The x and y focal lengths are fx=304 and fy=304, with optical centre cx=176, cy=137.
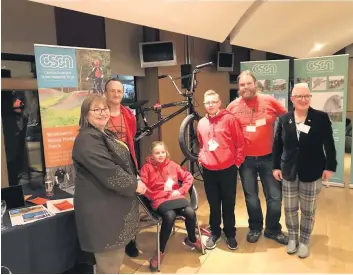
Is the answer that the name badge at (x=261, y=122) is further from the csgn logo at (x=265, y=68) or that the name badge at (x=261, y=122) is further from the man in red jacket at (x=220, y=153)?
the csgn logo at (x=265, y=68)

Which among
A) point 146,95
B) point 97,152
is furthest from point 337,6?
point 97,152

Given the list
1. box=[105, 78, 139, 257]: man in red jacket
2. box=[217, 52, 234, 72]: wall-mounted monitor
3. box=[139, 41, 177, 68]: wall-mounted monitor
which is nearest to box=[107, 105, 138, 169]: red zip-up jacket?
box=[105, 78, 139, 257]: man in red jacket

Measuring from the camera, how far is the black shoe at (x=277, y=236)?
282 cm

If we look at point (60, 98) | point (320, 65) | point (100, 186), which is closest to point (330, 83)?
point (320, 65)

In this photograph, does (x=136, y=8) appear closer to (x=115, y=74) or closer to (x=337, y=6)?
(x=115, y=74)

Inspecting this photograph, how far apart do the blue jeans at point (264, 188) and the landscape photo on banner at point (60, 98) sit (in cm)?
155

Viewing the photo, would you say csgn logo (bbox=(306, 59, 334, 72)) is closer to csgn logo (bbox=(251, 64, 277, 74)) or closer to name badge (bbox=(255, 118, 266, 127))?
csgn logo (bbox=(251, 64, 277, 74))

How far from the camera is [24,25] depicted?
3037 millimetres

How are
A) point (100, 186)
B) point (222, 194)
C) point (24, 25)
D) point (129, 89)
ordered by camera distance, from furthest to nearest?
point (129, 89), point (24, 25), point (222, 194), point (100, 186)

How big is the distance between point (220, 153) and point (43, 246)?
4.84 feet

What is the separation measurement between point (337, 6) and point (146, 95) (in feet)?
11.0

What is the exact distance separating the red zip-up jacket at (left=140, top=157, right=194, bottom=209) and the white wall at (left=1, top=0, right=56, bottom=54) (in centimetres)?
175

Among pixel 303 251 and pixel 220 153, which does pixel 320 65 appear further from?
pixel 303 251

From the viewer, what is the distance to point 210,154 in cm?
260
